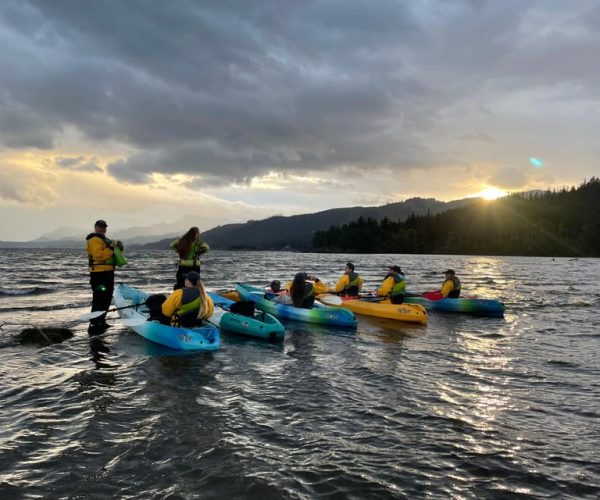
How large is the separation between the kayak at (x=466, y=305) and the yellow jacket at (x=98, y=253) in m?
15.4

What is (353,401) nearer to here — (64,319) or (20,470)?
(20,470)

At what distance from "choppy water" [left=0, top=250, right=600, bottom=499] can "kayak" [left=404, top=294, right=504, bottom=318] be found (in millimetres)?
7098

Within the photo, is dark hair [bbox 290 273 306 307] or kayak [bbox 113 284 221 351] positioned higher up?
dark hair [bbox 290 273 306 307]

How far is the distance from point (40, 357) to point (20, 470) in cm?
645

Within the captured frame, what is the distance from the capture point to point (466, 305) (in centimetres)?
2166

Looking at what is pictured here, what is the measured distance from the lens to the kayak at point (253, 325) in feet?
46.3

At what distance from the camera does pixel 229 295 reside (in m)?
22.2

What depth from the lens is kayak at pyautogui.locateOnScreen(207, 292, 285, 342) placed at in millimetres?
14111

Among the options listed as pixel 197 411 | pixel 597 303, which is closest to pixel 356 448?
pixel 197 411

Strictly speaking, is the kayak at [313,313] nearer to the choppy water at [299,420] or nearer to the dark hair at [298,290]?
the dark hair at [298,290]

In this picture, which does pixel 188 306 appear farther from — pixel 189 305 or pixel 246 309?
pixel 246 309

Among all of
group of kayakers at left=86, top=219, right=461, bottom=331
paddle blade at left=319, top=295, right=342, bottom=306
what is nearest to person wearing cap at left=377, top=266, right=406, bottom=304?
paddle blade at left=319, top=295, right=342, bottom=306

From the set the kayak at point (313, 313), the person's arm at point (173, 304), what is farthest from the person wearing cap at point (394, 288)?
the person's arm at point (173, 304)

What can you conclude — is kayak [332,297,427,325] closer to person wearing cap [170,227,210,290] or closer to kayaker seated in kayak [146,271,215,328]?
person wearing cap [170,227,210,290]
